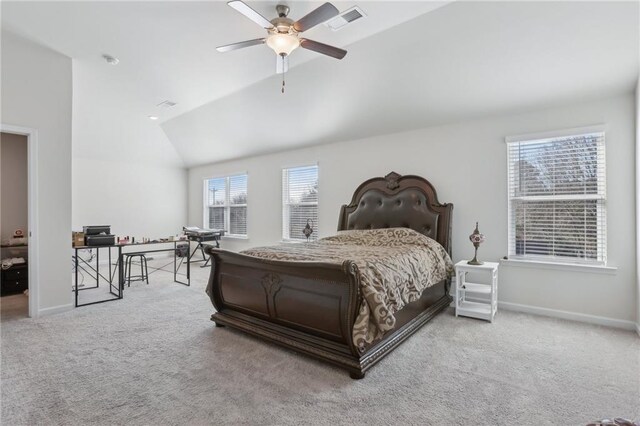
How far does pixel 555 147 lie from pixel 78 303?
6.12m

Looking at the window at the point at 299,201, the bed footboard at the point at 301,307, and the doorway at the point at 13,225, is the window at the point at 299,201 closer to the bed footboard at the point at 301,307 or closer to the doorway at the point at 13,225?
the bed footboard at the point at 301,307

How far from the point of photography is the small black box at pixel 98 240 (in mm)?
4086

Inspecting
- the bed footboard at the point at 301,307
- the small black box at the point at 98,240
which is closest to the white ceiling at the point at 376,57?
the small black box at the point at 98,240

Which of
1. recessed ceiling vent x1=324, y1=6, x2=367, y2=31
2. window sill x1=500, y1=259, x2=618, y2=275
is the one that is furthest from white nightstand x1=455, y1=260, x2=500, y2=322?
recessed ceiling vent x1=324, y1=6, x2=367, y2=31

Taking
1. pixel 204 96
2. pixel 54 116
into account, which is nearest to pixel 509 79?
pixel 204 96

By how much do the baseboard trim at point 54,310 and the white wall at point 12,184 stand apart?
2.16m

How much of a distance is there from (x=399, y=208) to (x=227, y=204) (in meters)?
4.37

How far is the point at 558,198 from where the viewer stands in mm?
3463

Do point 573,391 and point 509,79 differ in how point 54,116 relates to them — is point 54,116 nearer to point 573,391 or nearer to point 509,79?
point 509,79

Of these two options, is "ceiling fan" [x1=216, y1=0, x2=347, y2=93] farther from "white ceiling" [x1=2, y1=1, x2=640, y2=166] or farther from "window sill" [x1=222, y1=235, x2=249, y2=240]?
"window sill" [x1=222, y1=235, x2=249, y2=240]

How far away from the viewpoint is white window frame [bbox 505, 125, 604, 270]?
324 centimetres

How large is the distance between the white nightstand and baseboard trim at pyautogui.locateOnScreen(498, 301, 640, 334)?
28cm

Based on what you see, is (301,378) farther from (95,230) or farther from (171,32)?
(95,230)

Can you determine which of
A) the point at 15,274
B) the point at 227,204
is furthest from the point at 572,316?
the point at 15,274
